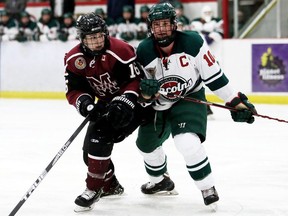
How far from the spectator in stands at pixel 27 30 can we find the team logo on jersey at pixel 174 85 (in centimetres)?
642

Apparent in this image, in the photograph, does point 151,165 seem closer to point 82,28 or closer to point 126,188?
point 126,188

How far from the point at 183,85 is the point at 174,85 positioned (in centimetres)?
4

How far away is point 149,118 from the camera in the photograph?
3.75 meters

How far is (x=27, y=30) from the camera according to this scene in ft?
33.0

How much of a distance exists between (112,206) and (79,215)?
0.24 meters

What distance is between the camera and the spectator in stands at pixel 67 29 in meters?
9.51

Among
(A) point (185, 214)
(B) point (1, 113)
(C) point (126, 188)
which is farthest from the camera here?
(B) point (1, 113)

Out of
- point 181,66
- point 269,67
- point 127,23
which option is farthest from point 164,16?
point 127,23

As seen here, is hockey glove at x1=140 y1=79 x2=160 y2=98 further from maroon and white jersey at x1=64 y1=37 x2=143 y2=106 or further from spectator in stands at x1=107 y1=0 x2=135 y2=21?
spectator in stands at x1=107 y1=0 x2=135 y2=21

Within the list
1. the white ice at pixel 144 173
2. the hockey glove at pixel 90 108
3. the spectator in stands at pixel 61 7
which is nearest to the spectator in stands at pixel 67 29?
the spectator in stands at pixel 61 7

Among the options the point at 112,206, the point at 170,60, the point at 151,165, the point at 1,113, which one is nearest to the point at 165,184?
the point at 151,165

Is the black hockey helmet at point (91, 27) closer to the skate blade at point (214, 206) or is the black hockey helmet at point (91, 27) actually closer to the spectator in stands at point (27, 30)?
the skate blade at point (214, 206)

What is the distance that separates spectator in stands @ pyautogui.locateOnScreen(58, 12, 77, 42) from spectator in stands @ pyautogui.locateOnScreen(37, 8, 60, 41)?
8 centimetres

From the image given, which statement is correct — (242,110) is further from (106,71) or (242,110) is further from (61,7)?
(61,7)
